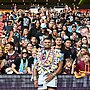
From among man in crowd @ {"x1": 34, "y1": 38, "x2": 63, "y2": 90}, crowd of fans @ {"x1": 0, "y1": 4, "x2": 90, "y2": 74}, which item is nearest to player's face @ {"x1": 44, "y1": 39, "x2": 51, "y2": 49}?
man in crowd @ {"x1": 34, "y1": 38, "x2": 63, "y2": 90}

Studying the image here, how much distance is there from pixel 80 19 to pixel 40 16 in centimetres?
166

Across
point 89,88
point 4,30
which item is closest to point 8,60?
point 89,88

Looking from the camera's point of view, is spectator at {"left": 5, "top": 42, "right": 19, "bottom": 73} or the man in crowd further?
spectator at {"left": 5, "top": 42, "right": 19, "bottom": 73}

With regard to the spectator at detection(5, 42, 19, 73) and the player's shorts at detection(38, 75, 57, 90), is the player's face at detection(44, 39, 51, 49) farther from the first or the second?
the spectator at detection(5, 42, 19, 73)

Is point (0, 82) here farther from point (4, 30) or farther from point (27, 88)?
point (4, 30)

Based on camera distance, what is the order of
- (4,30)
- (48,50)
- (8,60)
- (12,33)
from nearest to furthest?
(48,50) → (8,60) → (12,33) → (4,30)

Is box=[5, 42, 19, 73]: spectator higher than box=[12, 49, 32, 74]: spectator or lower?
higher

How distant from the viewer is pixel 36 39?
11.5 metres

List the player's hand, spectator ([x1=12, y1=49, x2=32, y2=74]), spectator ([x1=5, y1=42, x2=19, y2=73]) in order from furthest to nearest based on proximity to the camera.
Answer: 1. spectator ([x1=5, y1=42, x2=19, y2=73])
2. spectator ([x1=12, y1=49, x2=32, y2=74])
3. the player's hand

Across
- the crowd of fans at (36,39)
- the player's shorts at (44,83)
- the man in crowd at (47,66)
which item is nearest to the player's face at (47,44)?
the man in crowd at (47,66)

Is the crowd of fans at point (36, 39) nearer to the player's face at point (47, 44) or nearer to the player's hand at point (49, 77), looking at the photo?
the player's face at point (47, 44)

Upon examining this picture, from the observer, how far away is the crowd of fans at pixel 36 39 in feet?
30.6

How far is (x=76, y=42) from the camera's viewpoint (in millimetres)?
11195

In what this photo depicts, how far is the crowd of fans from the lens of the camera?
932 centimetres
